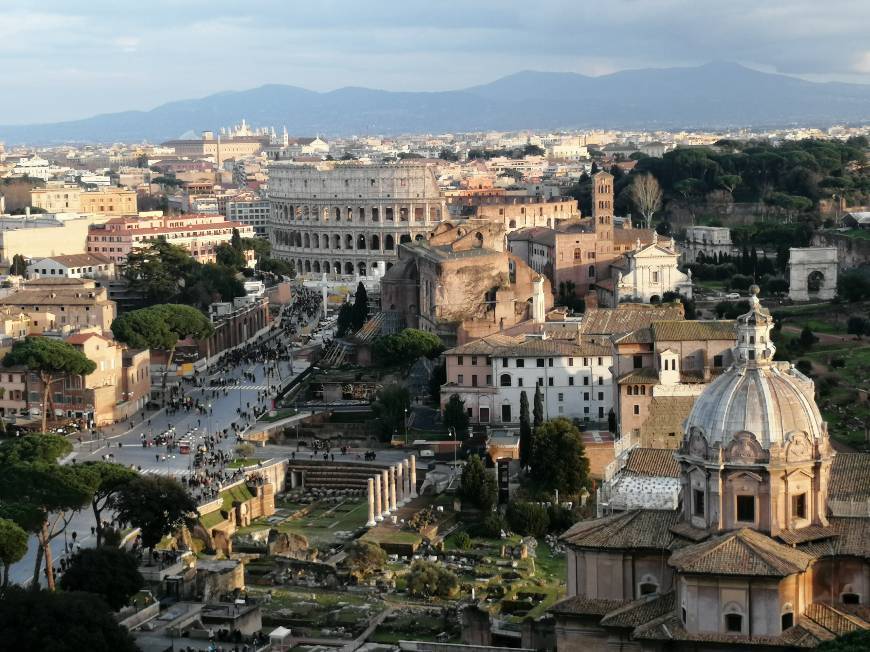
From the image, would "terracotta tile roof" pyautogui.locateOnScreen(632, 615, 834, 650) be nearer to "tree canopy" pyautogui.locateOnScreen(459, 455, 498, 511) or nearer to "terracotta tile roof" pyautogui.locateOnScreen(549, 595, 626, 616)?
"terracotta tile roof" pyautogui.locateOnScreen(549, 595, 626, 616)

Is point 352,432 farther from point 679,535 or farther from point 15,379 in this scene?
point 679,535

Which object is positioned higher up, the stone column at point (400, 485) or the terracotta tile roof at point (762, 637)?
the terracotta tile roof at point (762, 637)

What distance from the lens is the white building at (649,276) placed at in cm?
7575

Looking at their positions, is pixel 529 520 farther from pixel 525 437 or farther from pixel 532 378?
pixel 532 378

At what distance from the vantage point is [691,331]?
50.2 m

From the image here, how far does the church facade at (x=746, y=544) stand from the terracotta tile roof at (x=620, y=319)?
83.8 ft

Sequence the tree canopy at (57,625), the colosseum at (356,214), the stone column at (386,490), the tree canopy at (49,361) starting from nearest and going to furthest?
the tree canopy at (57,625), the stone column at (386,490), the tree canopy at (49,361), the colosseum at (356,214)

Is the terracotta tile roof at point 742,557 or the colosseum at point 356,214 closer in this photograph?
the terracotta tile roof at point 742,557

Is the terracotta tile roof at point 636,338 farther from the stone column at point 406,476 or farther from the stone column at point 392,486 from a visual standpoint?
the stone column at point 392,486

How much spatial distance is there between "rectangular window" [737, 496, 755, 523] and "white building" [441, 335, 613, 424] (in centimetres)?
2631

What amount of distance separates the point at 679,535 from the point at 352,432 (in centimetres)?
2862

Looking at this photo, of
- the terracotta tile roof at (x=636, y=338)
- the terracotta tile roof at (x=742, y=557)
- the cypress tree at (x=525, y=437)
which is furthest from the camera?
the terracotta tile roof at (x=636, y=338)

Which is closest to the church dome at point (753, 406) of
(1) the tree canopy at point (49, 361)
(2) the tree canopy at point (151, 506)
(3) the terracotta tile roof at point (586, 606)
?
(3) the terracotta tile roof at point (586, 606)

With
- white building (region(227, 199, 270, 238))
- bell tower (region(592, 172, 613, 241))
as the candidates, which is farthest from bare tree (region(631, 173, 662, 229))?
white building (region(227, 199, 270, 238))
